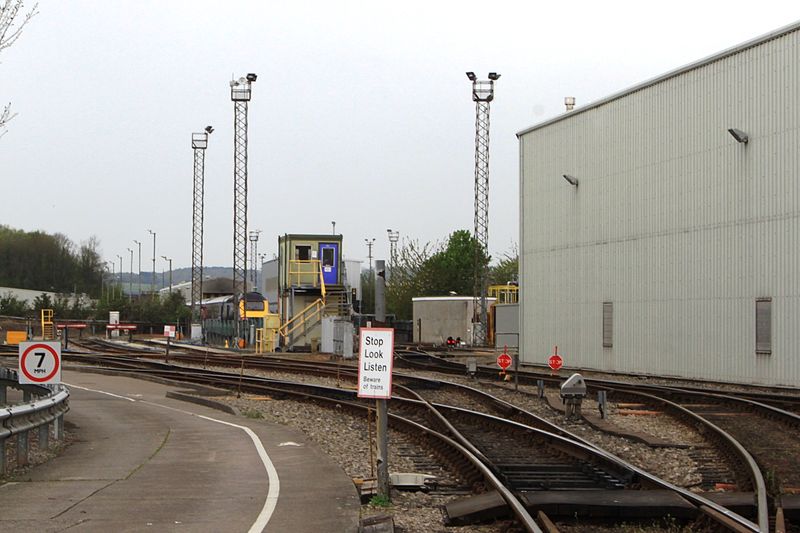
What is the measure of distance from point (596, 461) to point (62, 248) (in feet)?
410

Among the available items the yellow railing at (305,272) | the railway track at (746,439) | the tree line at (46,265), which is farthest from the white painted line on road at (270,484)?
the tree line at (46,265)

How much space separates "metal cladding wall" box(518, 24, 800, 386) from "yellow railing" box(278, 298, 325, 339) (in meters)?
12.5

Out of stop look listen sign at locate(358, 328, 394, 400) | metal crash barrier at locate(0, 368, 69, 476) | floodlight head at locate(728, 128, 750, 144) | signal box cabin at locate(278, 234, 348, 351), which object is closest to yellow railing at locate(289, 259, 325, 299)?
signal box cabin at locate(278, 234, 348, 351)

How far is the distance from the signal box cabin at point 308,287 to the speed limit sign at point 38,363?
3648cm

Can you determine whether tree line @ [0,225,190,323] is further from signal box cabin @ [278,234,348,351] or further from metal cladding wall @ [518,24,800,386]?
metal cladding wall @ [518,24,800,386]

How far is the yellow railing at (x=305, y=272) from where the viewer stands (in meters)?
55.0

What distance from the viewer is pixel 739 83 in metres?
31.6

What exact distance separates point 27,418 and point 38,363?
1575 millimetres

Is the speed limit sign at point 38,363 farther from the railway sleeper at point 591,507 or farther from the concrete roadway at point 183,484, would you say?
the railway sleeper at point 591,507

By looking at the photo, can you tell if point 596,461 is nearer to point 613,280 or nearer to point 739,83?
point 739,83

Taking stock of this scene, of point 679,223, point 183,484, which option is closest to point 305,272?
point 679,223

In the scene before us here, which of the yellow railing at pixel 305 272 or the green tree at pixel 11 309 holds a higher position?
the yellow railing at pixel 305 272

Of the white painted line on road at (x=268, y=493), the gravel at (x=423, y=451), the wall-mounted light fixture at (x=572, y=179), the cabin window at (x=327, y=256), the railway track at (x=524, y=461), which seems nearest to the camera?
the white painted line on road at (x=268, y=493)

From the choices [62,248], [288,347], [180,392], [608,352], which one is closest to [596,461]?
[180,392]
